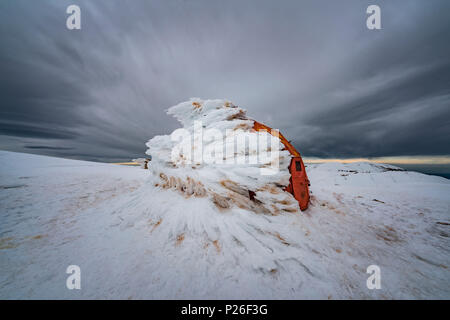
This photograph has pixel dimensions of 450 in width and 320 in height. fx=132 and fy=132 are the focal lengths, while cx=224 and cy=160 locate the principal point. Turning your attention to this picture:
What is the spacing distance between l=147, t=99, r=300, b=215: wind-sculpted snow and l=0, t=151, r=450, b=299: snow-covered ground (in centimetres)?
34

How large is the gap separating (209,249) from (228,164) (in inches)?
82.9

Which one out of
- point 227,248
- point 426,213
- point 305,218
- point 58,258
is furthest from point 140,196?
point 426,213

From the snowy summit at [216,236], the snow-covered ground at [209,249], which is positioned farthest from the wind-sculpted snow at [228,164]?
the snow-covered ground at [209,249]

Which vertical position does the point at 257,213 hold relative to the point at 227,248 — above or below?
above

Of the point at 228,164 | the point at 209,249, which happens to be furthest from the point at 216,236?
the point at 228,164

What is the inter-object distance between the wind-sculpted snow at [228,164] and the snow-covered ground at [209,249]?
13.6 inches

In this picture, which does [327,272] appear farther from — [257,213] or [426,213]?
[426,213]

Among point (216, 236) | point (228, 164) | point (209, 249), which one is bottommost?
point (209, 249)

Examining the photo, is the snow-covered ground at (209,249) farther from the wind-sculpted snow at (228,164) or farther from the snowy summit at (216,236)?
the wind-sculpted snow at (228,164)

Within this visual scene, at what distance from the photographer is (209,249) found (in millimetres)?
2943

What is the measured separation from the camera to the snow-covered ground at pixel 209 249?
229 centimetres

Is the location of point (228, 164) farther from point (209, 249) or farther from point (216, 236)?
point (209, 249)
